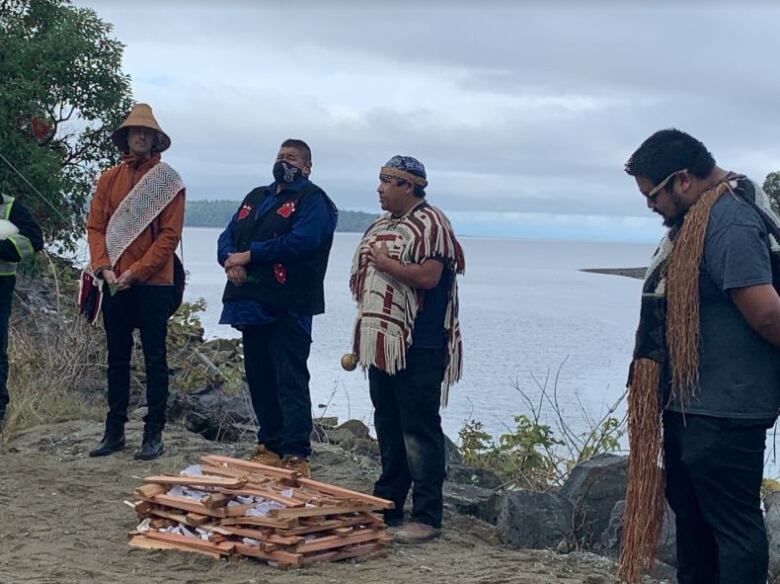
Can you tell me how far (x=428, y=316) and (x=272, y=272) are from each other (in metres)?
1.33

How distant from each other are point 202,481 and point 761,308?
3.09m

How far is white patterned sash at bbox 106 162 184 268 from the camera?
8.02 m

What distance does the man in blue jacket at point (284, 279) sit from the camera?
7.39 m

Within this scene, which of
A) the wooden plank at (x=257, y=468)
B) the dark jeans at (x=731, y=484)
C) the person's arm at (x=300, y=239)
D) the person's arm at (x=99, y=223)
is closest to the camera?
the dark jeans at (x=731, y=484)

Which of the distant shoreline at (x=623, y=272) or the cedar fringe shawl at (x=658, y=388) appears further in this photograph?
the distant shoreline at (x=623, y=272)

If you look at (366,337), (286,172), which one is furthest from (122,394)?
(366,337)

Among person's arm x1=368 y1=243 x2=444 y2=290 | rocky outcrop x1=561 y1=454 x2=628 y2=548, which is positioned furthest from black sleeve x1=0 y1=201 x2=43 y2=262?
rocky outcrop x1=561 y1=454 x2=628 y2=548

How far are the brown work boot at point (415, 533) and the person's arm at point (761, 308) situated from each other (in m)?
2.61

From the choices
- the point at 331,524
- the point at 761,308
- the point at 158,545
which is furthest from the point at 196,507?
the point at 761,308

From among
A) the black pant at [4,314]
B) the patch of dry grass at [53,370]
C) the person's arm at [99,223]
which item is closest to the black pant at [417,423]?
the person's arm at [99,223]

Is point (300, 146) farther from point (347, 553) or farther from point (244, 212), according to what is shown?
point (347, 553)

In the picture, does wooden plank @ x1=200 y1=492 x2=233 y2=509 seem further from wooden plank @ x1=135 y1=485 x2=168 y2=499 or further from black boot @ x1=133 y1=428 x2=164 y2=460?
black boot @ x1=133 y1=428 x2=164 y2=460

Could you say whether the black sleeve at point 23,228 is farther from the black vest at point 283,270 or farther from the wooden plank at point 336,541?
the wooden plank at point 336,541

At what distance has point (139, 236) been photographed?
26.4ft
